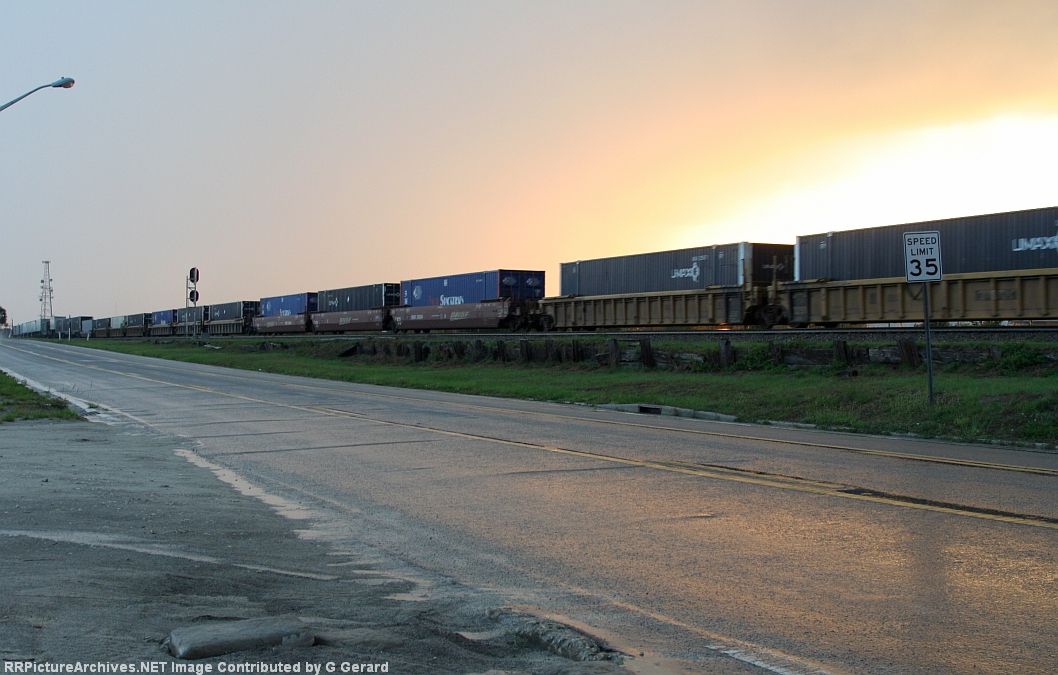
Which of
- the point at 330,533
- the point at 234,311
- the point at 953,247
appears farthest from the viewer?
the point at 234,311

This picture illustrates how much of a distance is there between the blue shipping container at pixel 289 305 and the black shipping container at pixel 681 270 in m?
35.7

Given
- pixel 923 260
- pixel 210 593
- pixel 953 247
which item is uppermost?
pixel 953 247

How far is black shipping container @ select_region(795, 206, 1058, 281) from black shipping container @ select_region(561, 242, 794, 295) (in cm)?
191

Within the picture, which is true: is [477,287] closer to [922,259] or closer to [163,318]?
[922,259]

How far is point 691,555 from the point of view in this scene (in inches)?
265

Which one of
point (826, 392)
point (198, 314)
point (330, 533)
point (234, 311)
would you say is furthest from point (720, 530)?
point (198, 314)

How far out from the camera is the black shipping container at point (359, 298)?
2509 inches

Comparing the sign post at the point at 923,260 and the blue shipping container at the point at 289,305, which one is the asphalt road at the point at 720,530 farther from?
the blue shipping container at the point at 289,305

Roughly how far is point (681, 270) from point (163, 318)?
89.6m

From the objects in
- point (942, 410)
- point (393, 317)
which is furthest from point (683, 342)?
point (393, 317)

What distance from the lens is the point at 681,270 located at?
38.1 metres

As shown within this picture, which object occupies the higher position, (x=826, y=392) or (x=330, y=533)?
(x=826, y=392)

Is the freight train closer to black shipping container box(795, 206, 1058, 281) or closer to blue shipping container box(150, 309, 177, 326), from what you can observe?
black shipping container box(795, 206, 1058, 281)

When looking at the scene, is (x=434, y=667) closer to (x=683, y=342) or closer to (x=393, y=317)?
(x=683, y=342)
